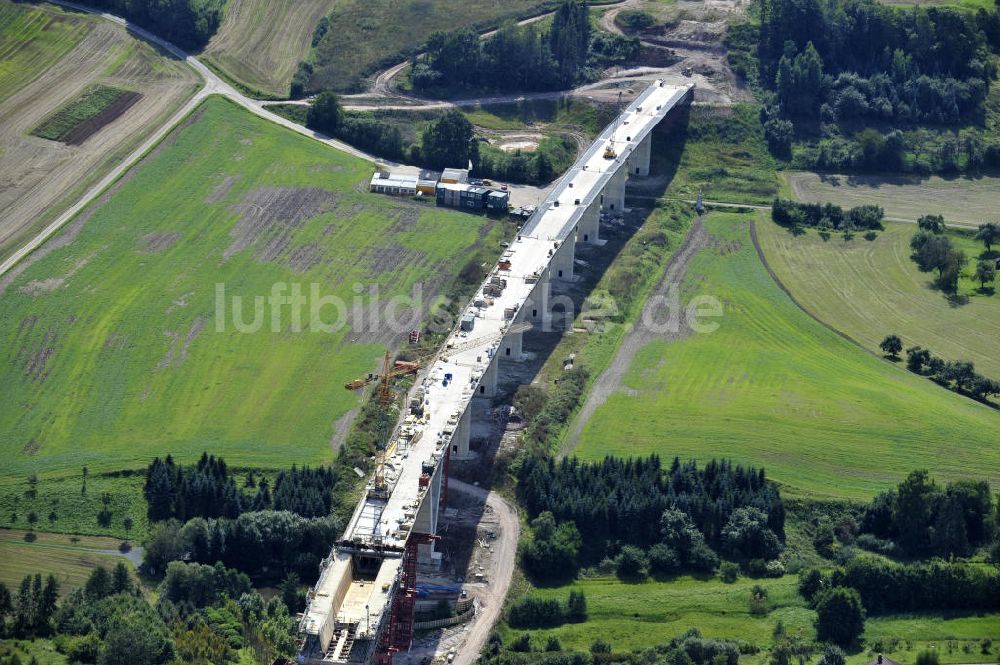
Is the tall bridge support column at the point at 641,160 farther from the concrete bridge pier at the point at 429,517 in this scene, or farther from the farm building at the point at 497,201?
the concrete bridge pier at the point at 429,517

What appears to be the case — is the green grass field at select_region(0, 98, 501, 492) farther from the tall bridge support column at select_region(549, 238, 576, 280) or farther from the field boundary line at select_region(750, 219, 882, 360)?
A: the field boundary line at select_region(750, 219, 882, 360)

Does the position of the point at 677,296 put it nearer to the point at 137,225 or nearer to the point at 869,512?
the point at 869,512

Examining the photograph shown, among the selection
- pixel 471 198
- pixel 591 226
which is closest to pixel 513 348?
pixel 591 226

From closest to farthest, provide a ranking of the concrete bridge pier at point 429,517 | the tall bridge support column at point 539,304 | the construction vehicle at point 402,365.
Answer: the concrete bridge pier at point 429,517 < the construction vehicle at point 402,365 < the tall bridge support column at point 539,304

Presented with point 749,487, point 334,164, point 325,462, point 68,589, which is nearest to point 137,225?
point 334,164

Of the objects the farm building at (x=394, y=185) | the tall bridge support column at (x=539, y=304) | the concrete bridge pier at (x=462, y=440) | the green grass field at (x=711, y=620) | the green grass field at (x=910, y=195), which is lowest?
the green grass field at (x=711, y=620)

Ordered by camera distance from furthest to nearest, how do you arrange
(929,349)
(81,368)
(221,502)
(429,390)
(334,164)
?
(334,164) < (929,349) < (81,368) < (429,390) < (221,502)

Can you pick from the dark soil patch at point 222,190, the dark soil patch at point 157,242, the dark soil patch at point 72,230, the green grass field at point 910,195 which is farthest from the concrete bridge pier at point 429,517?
the green grass field at point 910,195

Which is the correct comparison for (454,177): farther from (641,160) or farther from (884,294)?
(884,294)

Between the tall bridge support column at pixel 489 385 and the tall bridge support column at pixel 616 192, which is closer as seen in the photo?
the tall bridge support column at pixel 489 385
